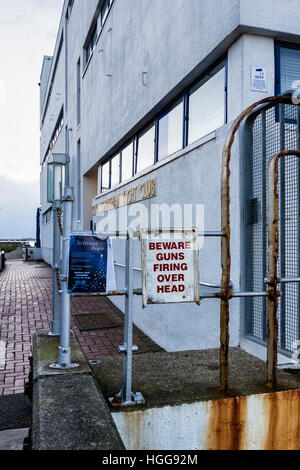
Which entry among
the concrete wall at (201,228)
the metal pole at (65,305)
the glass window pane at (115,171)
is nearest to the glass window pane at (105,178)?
the glass window pane at (115,171)

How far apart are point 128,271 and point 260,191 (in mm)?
1925

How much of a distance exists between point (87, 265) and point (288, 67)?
3.57m

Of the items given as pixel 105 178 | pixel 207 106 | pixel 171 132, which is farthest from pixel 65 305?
pixel 105 178

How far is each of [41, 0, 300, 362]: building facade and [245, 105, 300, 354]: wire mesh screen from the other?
2 centimetres

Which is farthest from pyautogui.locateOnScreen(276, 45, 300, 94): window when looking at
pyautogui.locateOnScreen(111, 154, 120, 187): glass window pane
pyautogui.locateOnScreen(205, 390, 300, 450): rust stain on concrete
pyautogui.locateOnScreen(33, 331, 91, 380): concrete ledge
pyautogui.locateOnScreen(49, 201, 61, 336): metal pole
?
pyautogui.locateOnScreen(111, 154, 120, 187): glass window pane

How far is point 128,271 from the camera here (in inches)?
116

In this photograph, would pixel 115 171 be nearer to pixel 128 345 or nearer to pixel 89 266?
pixel 89 266

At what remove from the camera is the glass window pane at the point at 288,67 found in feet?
15.6

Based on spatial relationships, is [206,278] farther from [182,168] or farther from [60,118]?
[60,118]

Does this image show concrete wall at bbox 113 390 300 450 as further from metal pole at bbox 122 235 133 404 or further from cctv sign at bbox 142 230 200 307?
cctv sign at bbox 142 230 200 307

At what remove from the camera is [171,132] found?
7.00 meters

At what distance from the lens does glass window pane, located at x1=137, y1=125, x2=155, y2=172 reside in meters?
8.05

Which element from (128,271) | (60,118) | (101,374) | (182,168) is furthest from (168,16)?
(60,118)

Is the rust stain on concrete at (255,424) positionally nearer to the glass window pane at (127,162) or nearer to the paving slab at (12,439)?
the paving slab at (12,439)
